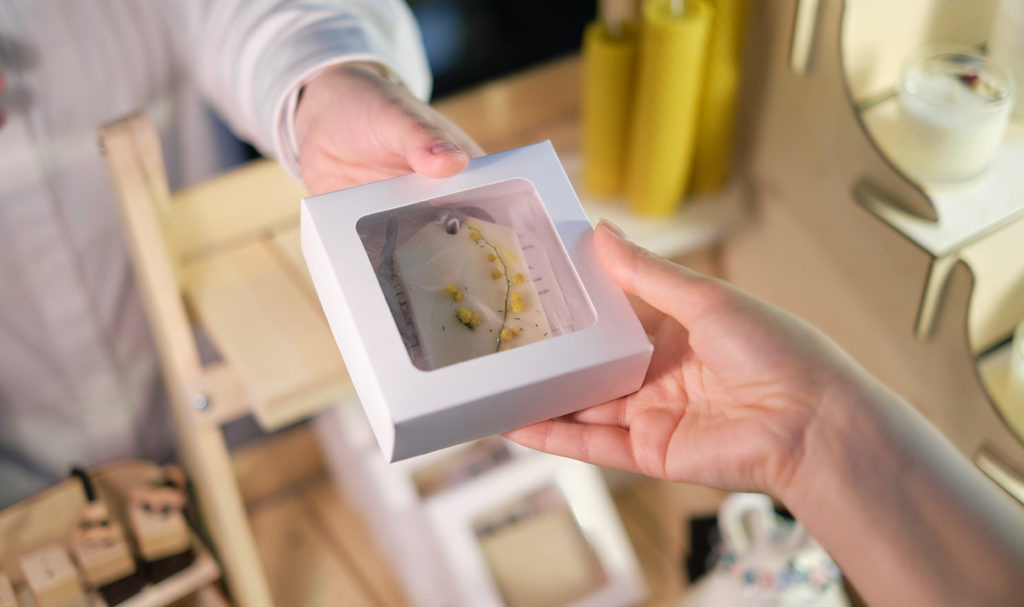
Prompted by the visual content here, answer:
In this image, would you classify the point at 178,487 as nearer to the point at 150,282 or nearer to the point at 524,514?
the point at 150,282

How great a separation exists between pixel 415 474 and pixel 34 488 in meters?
0.52

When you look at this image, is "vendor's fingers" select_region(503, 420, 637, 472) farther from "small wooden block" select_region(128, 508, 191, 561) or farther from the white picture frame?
→ the white picture frame

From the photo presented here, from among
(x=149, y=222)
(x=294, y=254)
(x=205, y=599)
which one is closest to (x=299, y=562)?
(x=205, y=599)

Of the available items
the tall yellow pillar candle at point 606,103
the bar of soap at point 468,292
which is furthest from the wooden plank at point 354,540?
the bar of soap at point 468,292

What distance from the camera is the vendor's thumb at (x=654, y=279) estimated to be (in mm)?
619

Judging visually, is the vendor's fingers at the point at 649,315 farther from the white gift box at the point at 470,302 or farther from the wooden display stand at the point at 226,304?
the wooden display stand at the point at 226,304

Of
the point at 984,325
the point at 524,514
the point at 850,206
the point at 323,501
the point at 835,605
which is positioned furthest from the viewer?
the point at 323,501

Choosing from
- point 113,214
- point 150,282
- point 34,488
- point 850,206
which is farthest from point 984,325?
point 34,488

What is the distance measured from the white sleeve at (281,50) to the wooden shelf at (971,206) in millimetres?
512

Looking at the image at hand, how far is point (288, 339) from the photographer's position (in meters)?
1.00

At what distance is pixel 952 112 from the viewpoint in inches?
32.2

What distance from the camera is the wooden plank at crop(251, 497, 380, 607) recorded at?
1399 mm

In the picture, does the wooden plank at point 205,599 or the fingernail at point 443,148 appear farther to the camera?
the wooden plank at point 205,599

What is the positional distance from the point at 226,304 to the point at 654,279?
609mm
